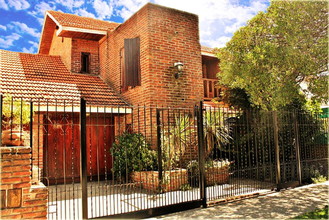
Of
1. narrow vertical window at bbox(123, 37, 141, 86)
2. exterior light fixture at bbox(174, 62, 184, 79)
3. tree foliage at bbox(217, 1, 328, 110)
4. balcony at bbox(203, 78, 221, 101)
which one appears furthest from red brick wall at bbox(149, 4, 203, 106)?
balcony at bbox(203, 78, 221, 101)

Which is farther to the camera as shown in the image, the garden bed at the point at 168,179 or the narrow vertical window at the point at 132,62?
the narrow vertical window at the point at 132,62

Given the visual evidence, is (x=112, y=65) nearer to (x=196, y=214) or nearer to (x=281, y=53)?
(x=281, y=53)

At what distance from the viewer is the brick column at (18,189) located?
14.0ft

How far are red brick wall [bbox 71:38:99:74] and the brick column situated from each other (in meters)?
8.83

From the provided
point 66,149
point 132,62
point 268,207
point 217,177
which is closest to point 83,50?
point 132,62

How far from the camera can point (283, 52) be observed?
6.94m

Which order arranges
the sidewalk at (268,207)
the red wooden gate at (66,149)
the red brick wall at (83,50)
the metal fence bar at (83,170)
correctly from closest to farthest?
the metal fence bar at (83,170) → the sidewalk at (268,207) → the red wooden gate at (66,149) → the red brick wall at (83,50)

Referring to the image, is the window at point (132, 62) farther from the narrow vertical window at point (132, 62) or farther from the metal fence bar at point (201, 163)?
the metal fence bar at point (201, 163)

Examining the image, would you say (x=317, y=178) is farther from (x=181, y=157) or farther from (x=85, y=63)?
(x=85, y=63)

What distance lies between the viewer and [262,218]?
5.37 meters

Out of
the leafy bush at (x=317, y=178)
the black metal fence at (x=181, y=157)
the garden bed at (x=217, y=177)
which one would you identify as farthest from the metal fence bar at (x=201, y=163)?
the leafy bush at (x=317, y=178)

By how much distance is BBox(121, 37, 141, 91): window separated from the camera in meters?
9.89

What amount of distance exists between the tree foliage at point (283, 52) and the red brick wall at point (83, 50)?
301 inches

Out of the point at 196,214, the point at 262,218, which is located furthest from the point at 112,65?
the point at 262,218
